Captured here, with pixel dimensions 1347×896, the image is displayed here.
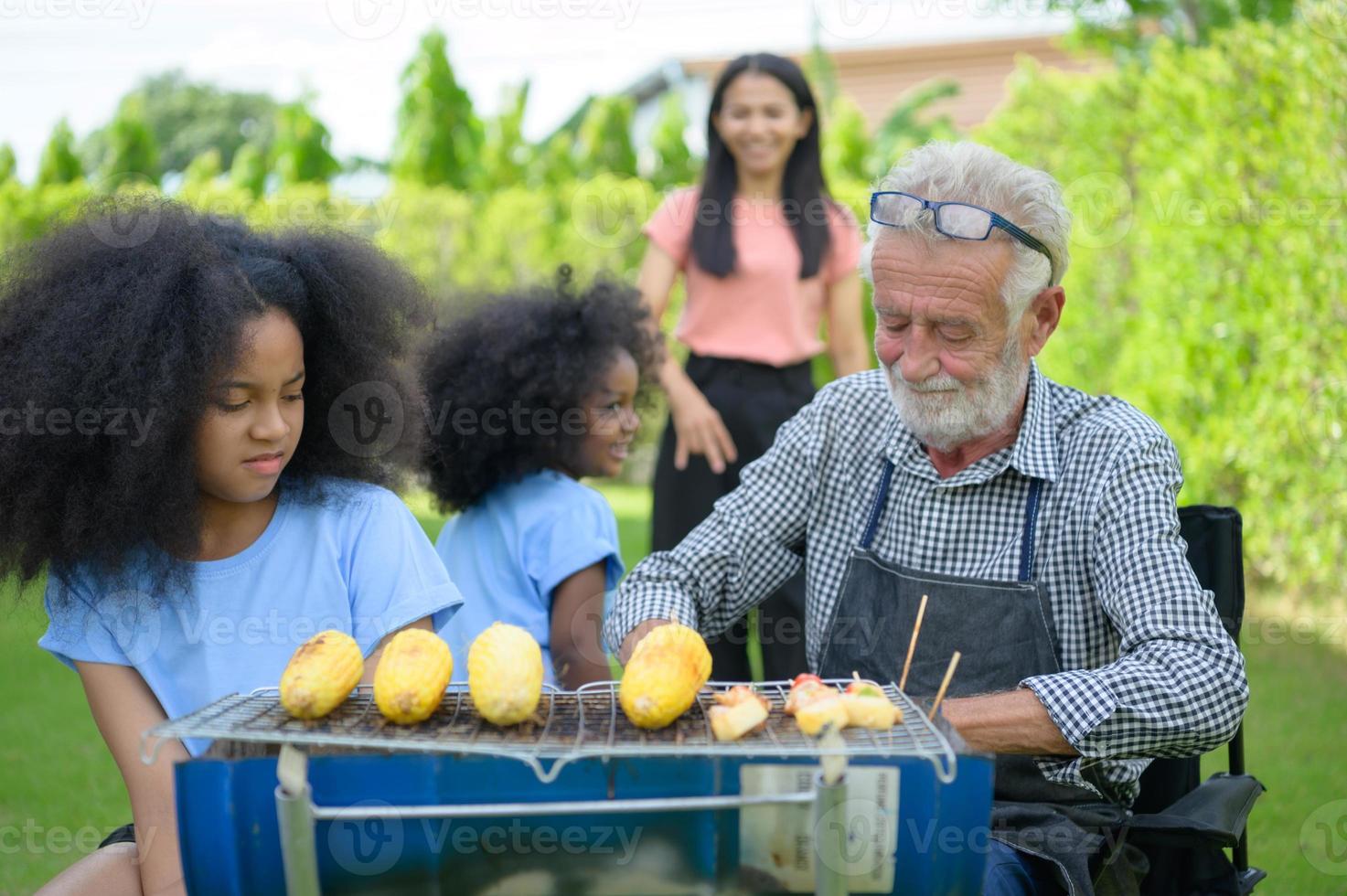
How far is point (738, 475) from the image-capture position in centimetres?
454

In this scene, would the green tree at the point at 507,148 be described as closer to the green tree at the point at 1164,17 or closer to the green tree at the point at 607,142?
the green tree at the point at 607,142

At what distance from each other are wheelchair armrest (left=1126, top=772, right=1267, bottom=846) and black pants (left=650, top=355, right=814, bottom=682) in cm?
199

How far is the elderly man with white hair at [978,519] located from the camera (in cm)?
236

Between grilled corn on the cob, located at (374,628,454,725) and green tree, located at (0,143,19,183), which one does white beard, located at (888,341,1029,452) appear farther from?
green tree, located at (0,143,19,183)

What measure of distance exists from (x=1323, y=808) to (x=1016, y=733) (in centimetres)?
287

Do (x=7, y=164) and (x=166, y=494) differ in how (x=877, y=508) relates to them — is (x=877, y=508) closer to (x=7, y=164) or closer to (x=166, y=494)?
(x=166, y=494)

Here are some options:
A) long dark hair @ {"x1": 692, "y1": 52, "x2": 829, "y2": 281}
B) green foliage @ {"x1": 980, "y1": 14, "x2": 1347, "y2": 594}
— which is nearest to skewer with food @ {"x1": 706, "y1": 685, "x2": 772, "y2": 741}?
long dark hair @ {"x1": 692, "y1": 52, "x2": 829, "y2": 281}

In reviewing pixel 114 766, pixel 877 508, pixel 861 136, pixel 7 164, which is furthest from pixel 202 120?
pixel 877 508

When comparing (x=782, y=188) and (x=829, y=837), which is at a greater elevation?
(x=782, y=188)

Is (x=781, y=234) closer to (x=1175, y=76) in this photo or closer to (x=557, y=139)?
(x=1175, y=76)

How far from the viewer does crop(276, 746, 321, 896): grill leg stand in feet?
5.02

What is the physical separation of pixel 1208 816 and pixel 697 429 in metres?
2.53

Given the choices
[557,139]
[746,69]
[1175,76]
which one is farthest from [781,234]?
[557,139]

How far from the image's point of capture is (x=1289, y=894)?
147 inches
